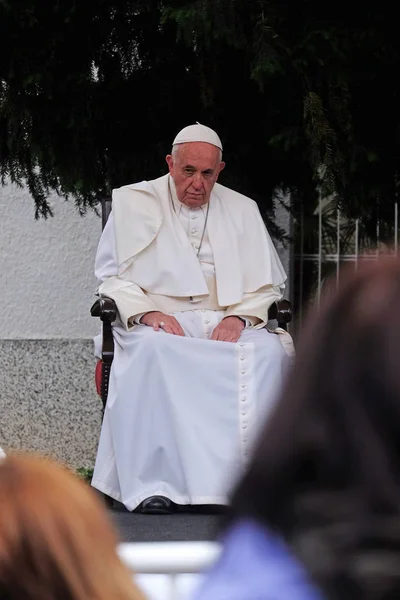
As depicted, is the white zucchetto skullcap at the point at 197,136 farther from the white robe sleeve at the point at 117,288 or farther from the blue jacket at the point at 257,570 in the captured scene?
the blue jacket at the point at 257,570

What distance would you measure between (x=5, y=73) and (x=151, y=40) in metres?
0.78

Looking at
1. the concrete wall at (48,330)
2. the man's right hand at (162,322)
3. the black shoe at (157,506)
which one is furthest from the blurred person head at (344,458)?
the concrete wall at (48,330)

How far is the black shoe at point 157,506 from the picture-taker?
5.62 meters

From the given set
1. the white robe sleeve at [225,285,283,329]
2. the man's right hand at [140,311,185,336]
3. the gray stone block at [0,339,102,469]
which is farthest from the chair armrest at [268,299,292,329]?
the gray stone block at [0,339,102,469]

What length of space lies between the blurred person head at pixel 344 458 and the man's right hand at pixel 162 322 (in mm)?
4566

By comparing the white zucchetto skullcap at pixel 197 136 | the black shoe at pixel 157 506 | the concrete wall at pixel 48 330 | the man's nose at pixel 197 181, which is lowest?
the black shoe at pixel 157 506

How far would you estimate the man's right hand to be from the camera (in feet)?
19.0

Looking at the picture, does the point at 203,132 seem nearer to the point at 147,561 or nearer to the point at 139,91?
the point at 139,91

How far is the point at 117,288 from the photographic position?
6039 mm

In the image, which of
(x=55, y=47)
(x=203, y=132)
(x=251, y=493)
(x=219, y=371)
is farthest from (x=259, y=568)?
(x=55, y=47)

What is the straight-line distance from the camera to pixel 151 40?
6734 mm

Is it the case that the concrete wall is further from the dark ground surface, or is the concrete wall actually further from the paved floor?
the paved floor

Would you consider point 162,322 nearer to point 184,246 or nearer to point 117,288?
point 117,288

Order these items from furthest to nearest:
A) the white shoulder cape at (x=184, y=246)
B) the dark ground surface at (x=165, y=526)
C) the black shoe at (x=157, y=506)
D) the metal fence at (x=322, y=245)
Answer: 1. the metal fence at (x=322, y=245)
2. the white shoulder cape at (x=184, y=246)
3. the black shoe at (x=157, y=506)
4. the dark ground surface at (x=165, y=526)
